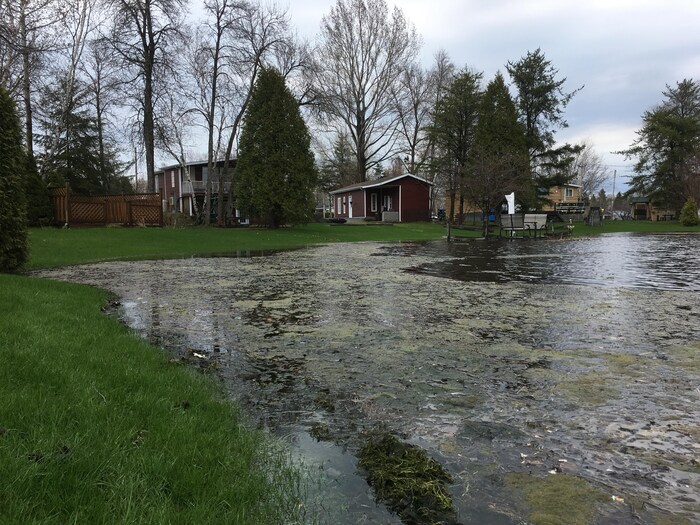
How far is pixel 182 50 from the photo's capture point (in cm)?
2803

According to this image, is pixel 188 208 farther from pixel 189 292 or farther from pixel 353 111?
pixel 189 292

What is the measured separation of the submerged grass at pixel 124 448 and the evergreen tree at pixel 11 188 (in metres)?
6.51

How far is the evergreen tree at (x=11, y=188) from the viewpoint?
925 cm

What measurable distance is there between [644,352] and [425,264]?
8.56 metres

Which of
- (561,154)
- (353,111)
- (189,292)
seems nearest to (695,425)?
(189,292)

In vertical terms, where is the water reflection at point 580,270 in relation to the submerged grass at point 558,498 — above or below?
above

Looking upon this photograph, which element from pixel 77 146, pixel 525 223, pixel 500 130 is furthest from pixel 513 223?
pixel 77 146

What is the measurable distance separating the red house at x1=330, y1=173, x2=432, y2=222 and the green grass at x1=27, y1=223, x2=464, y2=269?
53.8 ft

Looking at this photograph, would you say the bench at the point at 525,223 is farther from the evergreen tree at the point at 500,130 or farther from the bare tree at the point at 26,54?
the bare tree at the point at 26,54

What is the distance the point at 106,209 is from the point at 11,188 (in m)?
16.4

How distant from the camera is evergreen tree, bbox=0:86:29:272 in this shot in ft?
30.3

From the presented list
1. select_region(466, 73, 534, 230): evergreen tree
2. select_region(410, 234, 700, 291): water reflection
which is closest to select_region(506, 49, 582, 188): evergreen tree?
select_region(466, 73, 534, 230): evergreen tree

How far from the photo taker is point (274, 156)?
27812mm

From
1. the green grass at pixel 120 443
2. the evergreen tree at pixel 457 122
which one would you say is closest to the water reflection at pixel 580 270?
the green grass at pixel 120 443
